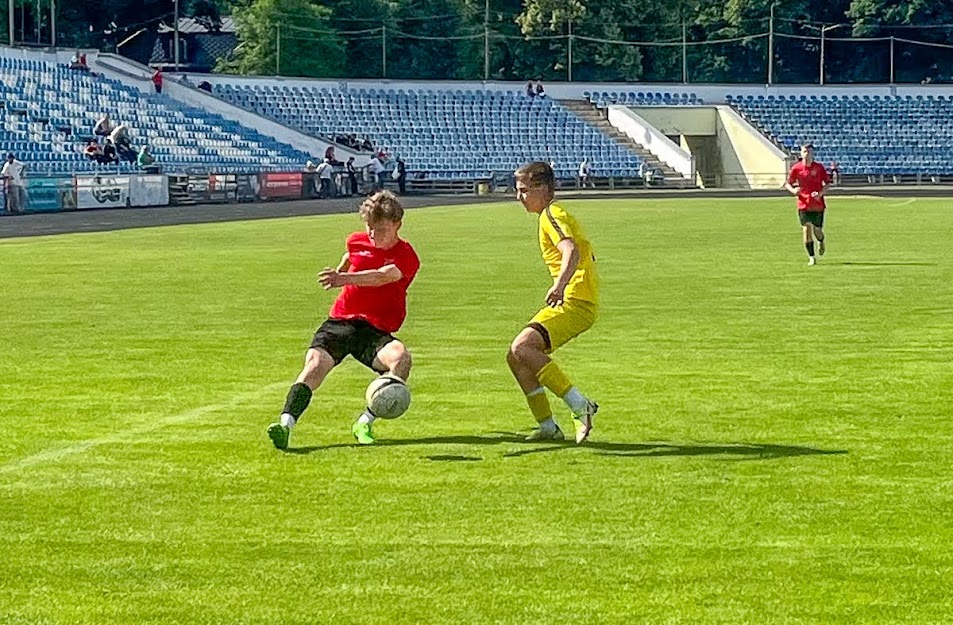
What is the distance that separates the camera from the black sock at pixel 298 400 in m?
11.4

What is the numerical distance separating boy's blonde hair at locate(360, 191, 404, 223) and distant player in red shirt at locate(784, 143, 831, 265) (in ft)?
62.5

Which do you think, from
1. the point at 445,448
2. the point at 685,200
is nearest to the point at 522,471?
the point at 445,448

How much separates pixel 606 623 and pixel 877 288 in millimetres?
18283

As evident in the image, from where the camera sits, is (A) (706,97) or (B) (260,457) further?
(A) (706,97)

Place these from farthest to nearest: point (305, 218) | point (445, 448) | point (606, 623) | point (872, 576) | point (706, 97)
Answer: point (706, 97) < point (305, 218) < point (445, 448) < point (872, 576) < point (606, 623)

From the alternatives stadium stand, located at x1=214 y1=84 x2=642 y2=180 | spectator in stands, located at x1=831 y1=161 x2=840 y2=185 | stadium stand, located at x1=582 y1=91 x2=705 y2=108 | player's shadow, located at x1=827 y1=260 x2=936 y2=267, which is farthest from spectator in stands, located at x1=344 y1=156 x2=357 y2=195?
player's shadow, located at x1=827 y1=260 x2=936 y2=267

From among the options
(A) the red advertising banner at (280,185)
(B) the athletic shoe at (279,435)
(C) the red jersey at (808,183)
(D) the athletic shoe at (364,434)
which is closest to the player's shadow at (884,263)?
(C) the red jersey at (808,183)

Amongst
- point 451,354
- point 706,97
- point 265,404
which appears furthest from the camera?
point 706,97

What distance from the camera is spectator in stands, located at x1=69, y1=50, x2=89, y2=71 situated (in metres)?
74.0

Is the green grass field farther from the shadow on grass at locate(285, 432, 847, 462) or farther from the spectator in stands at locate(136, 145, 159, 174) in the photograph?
Result: the spectator in stands at locate(136, 145, 159, 174)

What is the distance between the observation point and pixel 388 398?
37.0 ft

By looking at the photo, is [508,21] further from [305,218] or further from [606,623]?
[606,623]

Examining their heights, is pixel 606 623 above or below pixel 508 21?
below

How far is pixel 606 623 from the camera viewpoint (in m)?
A: 6.96
